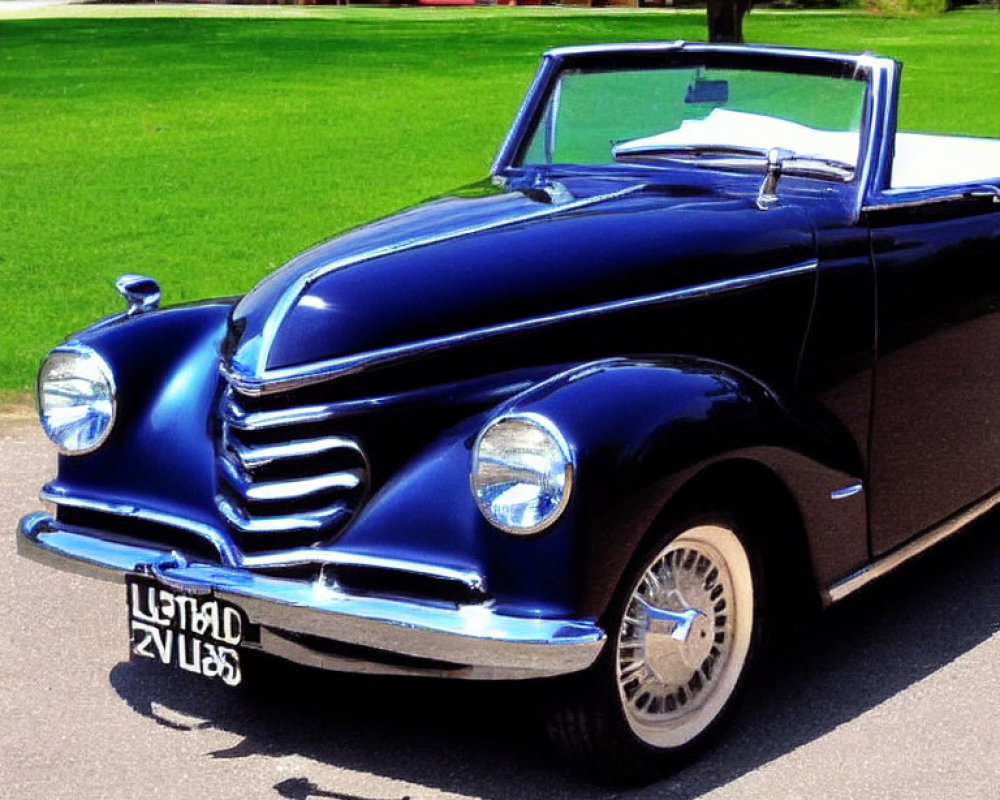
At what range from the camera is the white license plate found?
3.60 meters

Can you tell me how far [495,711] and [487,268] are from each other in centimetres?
111

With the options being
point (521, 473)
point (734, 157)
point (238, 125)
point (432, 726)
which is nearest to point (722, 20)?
point (238, 125)

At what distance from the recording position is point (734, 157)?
4742 mm

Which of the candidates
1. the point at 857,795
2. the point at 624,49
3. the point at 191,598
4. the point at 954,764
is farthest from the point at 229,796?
the point at 624,49

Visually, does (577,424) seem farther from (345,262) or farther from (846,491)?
(846,491)

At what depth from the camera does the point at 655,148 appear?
4898 millimetres

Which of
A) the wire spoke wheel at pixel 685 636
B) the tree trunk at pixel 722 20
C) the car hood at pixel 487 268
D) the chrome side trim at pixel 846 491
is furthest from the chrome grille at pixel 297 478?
the tree trunk at pixel 722 20

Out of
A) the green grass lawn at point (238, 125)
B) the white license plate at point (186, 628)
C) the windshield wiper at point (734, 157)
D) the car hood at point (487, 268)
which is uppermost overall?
the windshield wiper at point (734, 157)

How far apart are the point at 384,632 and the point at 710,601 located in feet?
2.72

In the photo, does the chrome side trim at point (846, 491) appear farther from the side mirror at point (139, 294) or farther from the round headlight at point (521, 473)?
the side mirror at point (139, 294)

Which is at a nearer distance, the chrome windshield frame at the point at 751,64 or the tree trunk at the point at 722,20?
the chrome windshield frame at the point at 751,64

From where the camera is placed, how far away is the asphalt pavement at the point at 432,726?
3771 millimetres

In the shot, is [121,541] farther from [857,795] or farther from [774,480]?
[857,795]

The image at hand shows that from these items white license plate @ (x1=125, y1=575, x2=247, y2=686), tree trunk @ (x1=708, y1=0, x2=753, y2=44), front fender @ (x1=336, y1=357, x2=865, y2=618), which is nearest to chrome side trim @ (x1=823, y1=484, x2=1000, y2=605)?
front fender @ (x1=336, y1=357, x2=865, y2=618)
